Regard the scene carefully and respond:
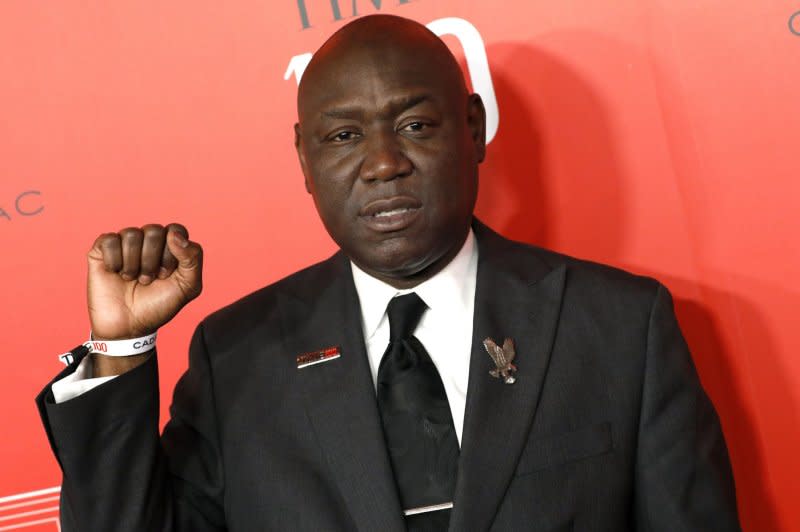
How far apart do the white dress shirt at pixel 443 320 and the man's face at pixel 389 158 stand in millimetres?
61

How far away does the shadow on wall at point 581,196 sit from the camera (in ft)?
6.56

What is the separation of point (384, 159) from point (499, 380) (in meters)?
0.36

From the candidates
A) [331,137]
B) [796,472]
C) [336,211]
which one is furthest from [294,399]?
[796,472]

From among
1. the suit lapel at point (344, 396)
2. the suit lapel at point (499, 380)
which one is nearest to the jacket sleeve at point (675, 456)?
the suit lapel at point (499, 380)

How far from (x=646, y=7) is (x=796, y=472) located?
35.3 inches

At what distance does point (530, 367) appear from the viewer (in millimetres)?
1602

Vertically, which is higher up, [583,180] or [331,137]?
[331,137]

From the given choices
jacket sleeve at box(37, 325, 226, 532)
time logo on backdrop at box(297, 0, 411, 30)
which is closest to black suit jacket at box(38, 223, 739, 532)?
jacket sleeve at box(37, 325, 226, 532)

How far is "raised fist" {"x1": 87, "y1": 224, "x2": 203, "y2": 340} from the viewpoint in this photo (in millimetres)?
1514

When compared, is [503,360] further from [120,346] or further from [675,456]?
[120,346]

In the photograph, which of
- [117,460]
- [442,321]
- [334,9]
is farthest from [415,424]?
[334,9]

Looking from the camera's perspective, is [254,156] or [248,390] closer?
[248,390]

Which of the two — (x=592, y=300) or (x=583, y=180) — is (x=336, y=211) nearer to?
(x=592, y=300)

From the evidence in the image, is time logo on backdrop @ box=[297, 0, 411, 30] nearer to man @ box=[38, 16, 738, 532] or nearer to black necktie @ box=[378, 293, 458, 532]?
man @ box=[38, 16, 738, 532]
